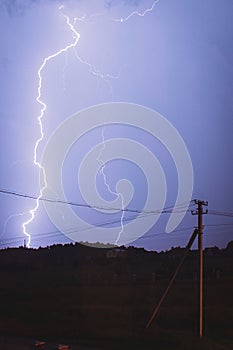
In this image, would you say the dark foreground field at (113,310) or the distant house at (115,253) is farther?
the distant house at (115,253)

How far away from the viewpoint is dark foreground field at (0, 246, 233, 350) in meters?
20.5

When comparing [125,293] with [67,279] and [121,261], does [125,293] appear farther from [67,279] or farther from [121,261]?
[121,261]

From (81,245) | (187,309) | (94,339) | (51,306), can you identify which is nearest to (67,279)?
(51,306)

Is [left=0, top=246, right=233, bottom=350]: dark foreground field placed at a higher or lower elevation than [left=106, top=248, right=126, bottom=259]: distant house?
lower

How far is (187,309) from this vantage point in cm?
3222

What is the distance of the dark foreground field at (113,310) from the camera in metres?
20.5

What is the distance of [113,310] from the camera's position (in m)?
32.4

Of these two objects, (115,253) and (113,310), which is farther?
(115,253)

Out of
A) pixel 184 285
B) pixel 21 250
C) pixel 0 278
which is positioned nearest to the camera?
pixel 184 285

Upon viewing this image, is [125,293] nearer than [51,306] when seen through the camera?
No

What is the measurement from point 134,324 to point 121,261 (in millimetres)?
52840

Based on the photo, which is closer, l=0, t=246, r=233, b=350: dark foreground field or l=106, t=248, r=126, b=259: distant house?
l=0, t=246, r=233, b=350: dark foreground field

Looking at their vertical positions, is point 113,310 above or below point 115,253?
below

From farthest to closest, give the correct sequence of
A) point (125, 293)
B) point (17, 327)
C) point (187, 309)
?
point (125, 293) → point (187, 309) → point (17, 327)
